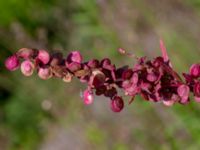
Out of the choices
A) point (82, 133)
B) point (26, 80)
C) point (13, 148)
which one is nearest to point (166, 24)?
point (82, 133)

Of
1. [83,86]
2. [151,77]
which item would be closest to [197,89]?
[151,77]

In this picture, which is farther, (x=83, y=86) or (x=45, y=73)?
(x=83, y=86)

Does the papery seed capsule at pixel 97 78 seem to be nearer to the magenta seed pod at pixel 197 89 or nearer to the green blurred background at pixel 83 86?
the magenta seed pod at pixel 197 89

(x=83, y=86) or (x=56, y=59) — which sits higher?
(x=83, y=86)

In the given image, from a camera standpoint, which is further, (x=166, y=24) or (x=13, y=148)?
(x=13, y=148)

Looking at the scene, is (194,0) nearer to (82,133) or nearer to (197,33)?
(197,33)

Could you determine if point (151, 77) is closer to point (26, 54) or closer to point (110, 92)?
point (110, 92)

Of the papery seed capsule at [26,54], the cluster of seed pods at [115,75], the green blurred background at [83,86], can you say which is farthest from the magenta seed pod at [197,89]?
the green blurred background at [83,86]
